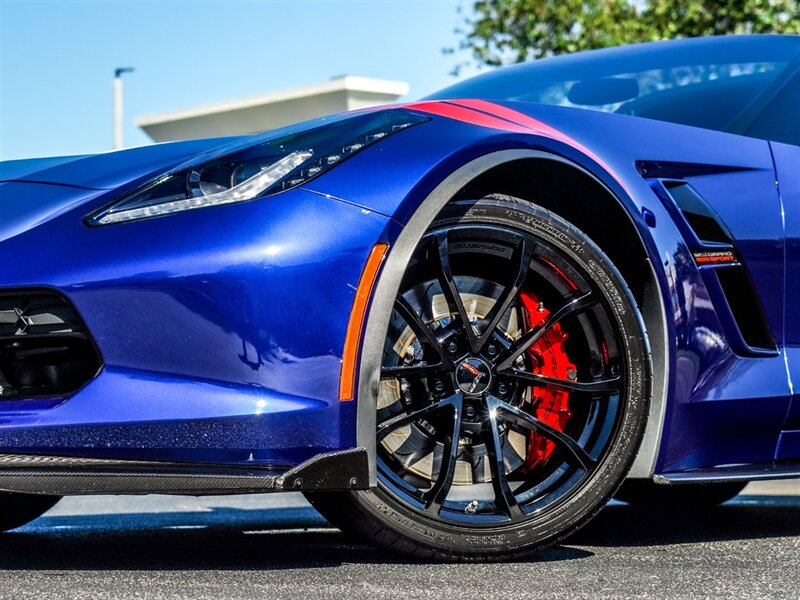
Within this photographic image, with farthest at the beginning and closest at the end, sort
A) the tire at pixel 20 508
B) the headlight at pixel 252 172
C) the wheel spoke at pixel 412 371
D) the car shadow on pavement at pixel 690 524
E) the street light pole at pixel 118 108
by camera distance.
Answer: the street light pole at pixel 118 108 < the tire at pixel 20 508 < the car shadow on pavement at pixel 690 524 < the wheel spoke at pixel 412 371 < the headlight at pixel 252 172

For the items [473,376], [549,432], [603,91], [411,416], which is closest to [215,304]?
[411,416]

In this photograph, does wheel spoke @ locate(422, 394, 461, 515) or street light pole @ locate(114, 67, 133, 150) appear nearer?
wheel spoke @ locate(422, 394, 461, 515)

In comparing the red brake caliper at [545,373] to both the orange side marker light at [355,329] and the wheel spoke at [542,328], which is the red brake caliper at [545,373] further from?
the orange side marker light at [355,329]

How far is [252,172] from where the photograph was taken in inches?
107

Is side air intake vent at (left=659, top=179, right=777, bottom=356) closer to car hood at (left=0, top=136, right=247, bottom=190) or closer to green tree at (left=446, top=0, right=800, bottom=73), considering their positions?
car hood at (left=0, top=136, right=247, bottom=190)

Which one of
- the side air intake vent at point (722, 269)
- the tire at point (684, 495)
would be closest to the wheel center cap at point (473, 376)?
the side air intake vent at point (722, 269)

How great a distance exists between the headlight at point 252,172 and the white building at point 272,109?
16636 millimetres

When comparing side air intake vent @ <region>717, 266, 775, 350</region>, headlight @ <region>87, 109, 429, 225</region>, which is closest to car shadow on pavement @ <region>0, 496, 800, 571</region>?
side air intake vent @ <region>717, 266, 775, 350</region>

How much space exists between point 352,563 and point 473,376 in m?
0.52

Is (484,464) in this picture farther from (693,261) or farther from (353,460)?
(693,261)

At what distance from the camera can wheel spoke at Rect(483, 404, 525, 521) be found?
2.89 metres

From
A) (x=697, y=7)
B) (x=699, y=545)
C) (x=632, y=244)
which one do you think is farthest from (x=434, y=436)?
(x=697, y=7)

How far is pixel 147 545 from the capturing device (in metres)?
3.45

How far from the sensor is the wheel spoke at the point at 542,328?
9.50 ft
